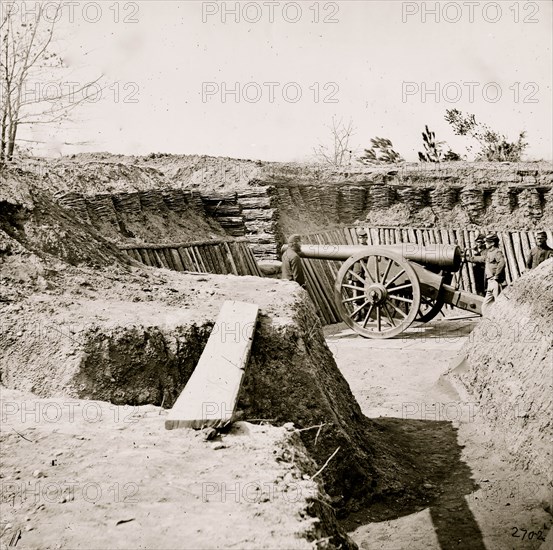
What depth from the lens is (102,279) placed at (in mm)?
5355

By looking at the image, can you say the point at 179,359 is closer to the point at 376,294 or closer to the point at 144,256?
the point at 144,256

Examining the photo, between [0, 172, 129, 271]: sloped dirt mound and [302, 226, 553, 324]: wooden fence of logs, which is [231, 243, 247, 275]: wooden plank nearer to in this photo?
[302, 226, 553, 324]: wooden fence of logs

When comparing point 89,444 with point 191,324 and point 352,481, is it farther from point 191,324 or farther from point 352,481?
point 352,481

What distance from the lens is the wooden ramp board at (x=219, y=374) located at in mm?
3197

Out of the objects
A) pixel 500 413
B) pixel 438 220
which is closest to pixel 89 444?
pixel 500 413

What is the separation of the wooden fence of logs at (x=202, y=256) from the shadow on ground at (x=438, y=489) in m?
4.72

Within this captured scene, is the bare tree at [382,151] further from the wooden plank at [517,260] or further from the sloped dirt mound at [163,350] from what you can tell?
the sloped dirt mound at [163,350]

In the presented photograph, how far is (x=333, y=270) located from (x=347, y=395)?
27.6ft

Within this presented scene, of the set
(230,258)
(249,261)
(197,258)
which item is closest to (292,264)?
(230,258)

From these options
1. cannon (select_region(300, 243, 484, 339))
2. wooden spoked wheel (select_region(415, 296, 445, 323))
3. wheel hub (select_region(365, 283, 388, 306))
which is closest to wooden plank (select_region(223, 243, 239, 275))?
cannon (select_region(300, 243, 484, 339))

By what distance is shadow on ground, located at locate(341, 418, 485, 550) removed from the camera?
4355mm

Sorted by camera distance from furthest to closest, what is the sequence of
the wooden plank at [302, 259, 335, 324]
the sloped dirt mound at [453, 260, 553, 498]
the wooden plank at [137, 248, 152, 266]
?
the wooden plank at [302, 259, 335, 324], the wooden plank at [137, 248, 152, 266], the sloped dirt mound at [453, 260, 553, 498]

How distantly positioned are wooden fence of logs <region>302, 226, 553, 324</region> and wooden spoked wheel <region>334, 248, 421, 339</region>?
122 cm

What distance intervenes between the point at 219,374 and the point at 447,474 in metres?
2.46
